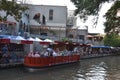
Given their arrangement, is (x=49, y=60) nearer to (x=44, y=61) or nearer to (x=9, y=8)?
(x=44, y=61)

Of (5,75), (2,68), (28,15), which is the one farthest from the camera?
(28,15)

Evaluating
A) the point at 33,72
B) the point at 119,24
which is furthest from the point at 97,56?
the point at 119,24

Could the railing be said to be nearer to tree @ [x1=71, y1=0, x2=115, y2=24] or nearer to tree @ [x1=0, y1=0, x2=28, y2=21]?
tree @ [x1=0, y1=0, x2=28, y2=21]

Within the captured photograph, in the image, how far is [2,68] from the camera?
91.9 ft

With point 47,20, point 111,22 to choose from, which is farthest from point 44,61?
point 47,20

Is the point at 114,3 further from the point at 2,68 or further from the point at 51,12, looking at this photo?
the point at 51,12

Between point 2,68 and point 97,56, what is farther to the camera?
point 97,56

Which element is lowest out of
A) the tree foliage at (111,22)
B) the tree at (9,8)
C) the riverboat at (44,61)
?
the riverboat at (44,61)

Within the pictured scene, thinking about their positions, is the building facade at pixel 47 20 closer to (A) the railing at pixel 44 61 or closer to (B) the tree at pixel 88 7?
(A) the railing at pixel 44 61

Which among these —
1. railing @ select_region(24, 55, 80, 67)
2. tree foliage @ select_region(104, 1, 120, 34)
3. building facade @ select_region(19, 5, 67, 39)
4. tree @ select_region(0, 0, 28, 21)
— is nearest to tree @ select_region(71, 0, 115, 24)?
tree foliage @ select_region(104, 1, 120, 34)

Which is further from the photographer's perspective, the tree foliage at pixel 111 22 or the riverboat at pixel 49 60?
the riverboat at pixel 49 60

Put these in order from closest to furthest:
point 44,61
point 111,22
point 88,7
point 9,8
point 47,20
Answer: point 88,7 < point 111,22 < point 9,8 < point 44,61 < point 47,20

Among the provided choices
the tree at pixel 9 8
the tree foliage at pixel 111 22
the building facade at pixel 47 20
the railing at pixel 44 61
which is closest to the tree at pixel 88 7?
the tree foliage at pixel 111 22

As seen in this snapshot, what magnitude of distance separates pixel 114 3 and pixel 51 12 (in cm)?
4150
